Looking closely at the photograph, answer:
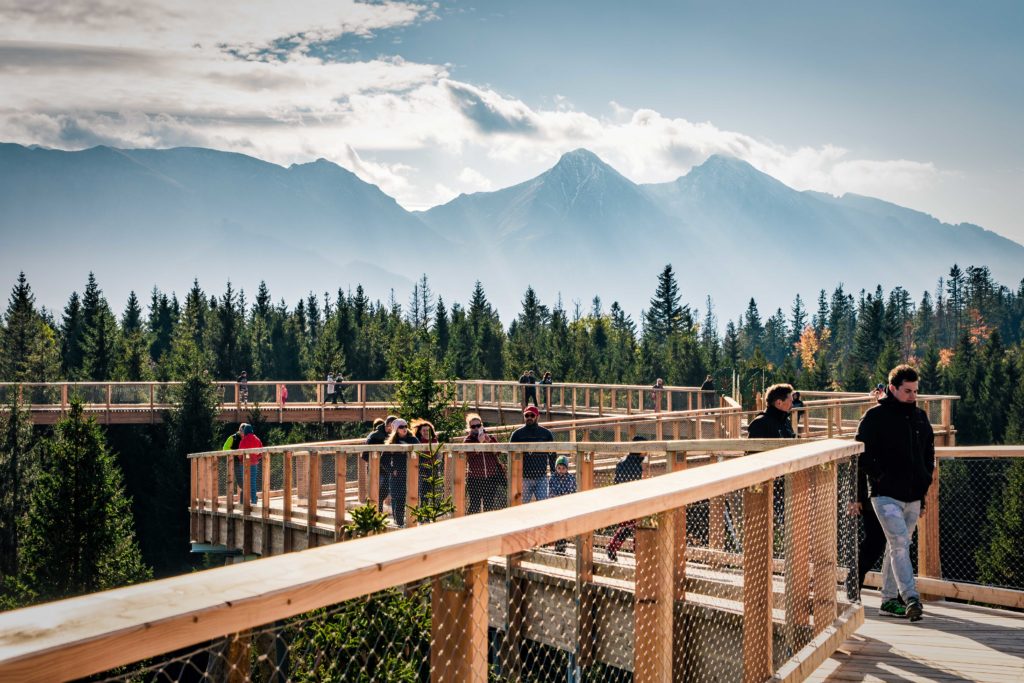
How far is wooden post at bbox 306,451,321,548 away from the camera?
1393 cm

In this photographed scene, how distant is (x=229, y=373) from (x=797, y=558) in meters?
84.9

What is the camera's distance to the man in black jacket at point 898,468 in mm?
6715

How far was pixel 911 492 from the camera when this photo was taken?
6.72 m

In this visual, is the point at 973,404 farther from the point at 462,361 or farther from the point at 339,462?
the point at 339,462

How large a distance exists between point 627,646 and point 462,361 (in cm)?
8565

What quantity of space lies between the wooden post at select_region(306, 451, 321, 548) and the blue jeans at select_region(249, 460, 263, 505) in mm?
2508

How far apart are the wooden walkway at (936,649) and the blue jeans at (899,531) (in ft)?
0.99

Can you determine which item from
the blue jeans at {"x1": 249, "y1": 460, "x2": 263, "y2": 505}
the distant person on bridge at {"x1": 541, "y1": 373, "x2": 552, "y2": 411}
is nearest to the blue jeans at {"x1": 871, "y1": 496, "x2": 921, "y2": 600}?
the blue jeans at {"x1": 249, "y1": 460, "x2": 263, "y2": 505}

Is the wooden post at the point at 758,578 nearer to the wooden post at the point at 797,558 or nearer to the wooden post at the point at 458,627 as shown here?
the wooden post at the point at 797,558

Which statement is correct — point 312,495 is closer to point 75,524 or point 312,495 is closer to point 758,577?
point 758,577

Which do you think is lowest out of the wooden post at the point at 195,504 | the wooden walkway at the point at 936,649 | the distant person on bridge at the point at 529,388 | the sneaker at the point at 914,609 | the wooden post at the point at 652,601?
the wooden post at the point at 195,504

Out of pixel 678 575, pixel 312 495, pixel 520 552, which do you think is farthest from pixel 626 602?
pixel 312 495

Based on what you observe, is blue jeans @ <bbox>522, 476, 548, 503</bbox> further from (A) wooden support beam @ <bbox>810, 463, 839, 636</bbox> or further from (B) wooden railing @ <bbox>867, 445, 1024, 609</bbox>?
(A) wooden support beam @ <bbox>810, 463, 839, 636</bbox>

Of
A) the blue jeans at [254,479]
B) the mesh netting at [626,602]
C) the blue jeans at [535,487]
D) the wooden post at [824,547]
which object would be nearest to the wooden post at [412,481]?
the mesh netting at [626,602]
